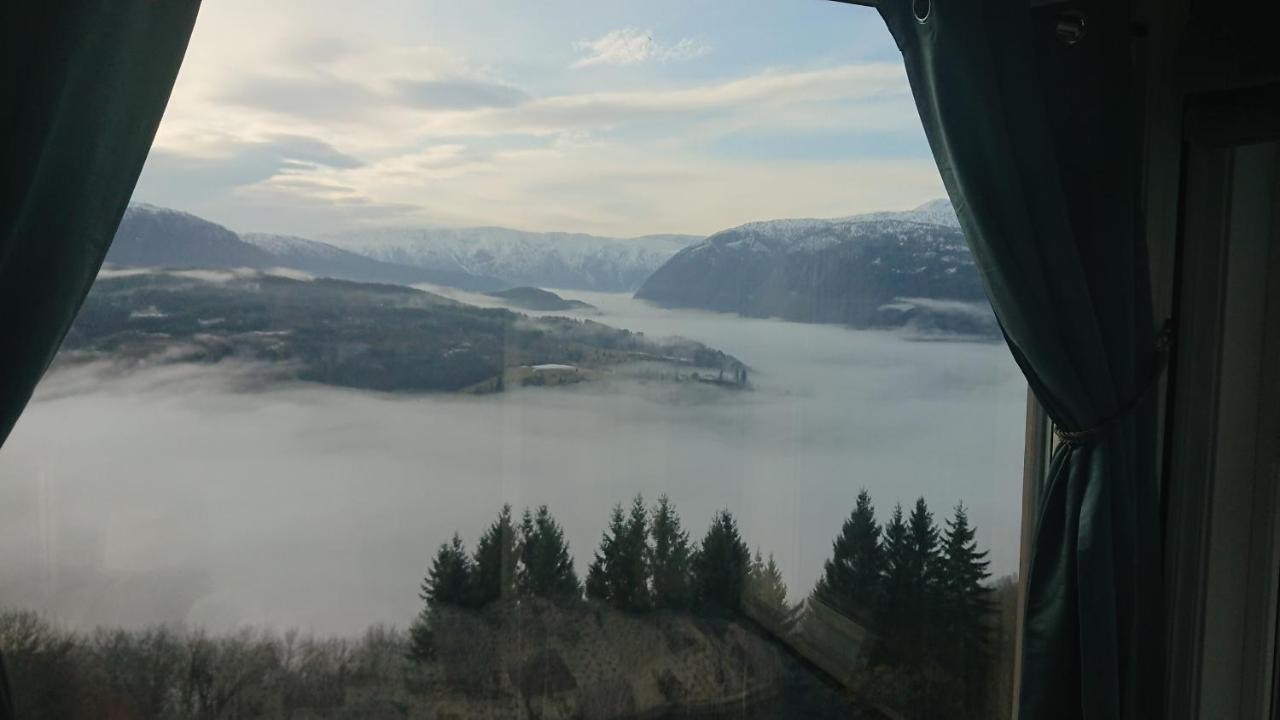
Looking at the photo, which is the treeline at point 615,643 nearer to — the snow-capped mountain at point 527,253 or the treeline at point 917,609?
the treeline at point 917,609

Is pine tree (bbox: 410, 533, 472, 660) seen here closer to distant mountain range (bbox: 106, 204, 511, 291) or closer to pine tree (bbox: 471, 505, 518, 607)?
pine tree (bbox: 471, 505, 518, 607)

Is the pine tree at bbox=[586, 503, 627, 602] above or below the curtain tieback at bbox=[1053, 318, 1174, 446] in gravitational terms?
below

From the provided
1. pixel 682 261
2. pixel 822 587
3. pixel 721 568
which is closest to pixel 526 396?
pixel 682 261

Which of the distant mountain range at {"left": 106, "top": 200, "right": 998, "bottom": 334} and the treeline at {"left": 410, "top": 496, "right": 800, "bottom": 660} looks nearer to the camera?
the distant mountain range at {"left": 106, "top": 200, "right": 998, "bottom": 334}

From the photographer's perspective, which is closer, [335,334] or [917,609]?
[335,334]

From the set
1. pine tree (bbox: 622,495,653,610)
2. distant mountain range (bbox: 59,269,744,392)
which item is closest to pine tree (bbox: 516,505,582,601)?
pine tree (bbox: 622,495,653,610)

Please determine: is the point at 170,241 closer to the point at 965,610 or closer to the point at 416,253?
the point at 416,253

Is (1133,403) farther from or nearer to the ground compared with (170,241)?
nearer to the ground

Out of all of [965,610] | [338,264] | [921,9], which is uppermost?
[921,9]

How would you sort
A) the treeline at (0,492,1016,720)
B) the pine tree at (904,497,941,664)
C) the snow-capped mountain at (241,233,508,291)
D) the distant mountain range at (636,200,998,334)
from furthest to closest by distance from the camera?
the pine tree at (904,497,941,664) → the distant mountain range at (636,200,998,334) → the snow-capped mountain at (241,233,508,291) → the treeline at (0,492,1016,720)
